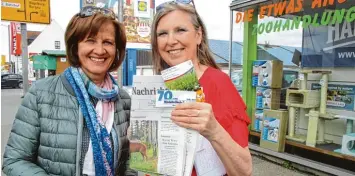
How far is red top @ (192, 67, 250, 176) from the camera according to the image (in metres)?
1.21

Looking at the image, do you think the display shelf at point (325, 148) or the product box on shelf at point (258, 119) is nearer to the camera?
the display shelf at point (325, 148)

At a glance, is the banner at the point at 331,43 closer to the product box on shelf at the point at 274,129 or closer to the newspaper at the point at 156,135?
the product box on shelf at the point at 274,129

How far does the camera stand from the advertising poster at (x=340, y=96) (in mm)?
4555

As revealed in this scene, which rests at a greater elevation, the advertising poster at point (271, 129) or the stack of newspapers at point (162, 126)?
the stack of newspapers at point (162, 126)

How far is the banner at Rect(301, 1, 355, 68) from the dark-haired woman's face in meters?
3.73

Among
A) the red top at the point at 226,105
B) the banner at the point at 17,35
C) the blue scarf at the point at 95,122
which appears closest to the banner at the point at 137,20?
the blue scarf at the point at 95,122

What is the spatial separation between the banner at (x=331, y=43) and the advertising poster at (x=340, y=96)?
358mm

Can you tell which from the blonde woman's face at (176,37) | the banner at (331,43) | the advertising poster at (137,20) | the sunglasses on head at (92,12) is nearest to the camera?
the blonde woman's face at (176,37)

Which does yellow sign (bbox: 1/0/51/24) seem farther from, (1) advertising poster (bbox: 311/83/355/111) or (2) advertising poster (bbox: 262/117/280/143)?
(1) advertising poster (bbox: 311/83/355/111)

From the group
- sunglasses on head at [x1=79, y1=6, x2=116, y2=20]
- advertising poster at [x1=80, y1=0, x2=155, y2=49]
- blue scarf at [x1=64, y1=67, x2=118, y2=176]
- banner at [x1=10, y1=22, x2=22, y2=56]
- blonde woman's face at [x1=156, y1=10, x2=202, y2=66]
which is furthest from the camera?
banner at [x1=10, y1=22, x2=22, y2=56]

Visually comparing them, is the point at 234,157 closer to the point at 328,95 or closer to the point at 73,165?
the point at 73,165

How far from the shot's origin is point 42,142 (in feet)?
4.63

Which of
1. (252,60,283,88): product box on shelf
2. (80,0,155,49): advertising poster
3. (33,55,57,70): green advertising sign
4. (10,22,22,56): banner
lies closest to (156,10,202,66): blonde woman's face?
(252,60,283,88): product box on shelf

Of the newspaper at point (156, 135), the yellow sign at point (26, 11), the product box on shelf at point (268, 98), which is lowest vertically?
the product box on shelf at point (268, 98)
